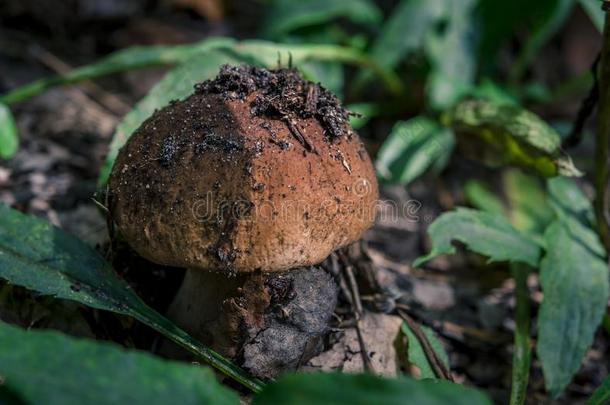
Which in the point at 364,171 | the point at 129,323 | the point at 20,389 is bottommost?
the point at 129,323

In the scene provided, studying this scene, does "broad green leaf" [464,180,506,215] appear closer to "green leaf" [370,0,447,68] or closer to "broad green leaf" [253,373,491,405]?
"green leaf" [370,0,447,68]

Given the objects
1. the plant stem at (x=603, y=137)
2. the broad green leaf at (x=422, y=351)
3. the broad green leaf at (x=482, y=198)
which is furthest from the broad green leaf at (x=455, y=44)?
the broad green leaf at (x=422, y=351)

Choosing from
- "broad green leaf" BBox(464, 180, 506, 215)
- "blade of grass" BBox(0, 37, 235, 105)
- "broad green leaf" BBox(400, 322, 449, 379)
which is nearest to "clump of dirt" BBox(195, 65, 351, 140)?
"broad green leaf" BBox(400, 322, 449, 379)

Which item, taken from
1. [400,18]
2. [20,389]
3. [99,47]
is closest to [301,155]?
[20,389]

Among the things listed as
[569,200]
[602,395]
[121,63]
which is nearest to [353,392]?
[602,395]

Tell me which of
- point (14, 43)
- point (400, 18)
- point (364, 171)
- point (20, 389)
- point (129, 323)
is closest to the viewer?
point (20, 389)

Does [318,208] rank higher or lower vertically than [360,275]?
higher

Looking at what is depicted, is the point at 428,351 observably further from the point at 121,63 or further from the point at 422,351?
the point at 121,63

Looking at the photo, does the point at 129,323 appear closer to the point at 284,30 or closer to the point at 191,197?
the point at 191,197
